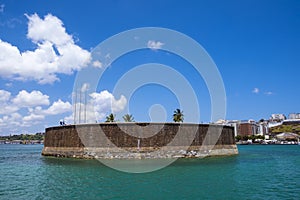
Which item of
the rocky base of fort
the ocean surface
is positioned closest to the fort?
the rocky base of fort

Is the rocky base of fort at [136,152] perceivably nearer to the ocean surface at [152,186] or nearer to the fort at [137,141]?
the fort at [137,141]

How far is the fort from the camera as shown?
3048 cm

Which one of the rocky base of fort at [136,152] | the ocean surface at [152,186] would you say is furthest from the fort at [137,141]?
the ocean surface at [152,186]

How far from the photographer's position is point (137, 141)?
1209 inches

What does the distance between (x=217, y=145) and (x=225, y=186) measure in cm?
2111

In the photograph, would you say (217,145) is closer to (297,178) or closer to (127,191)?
(297,178)

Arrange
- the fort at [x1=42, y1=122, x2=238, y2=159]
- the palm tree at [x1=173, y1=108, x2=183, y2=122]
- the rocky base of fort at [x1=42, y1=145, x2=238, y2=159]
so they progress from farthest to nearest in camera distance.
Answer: the palm tree at [x1=173, y1=108, x2=183, y2=122] → the fort at [x1=42, y1=122, x2=238, y2=159] → the rocky base of fort at [x1=42, y1=145, x2=238, y2=159]

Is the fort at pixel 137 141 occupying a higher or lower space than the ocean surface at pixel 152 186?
higher

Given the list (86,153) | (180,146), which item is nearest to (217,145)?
(180,146)

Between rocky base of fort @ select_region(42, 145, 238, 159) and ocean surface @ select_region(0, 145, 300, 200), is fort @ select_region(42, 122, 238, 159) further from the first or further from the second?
ocean surface @ select_region(0, 145, 300, 200)

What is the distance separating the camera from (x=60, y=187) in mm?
15188

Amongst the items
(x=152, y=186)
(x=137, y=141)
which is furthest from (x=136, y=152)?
(x=152, y=186)

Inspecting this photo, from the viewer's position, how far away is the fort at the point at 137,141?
1200 inches

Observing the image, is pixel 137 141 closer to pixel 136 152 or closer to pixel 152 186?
pixel 136 152
